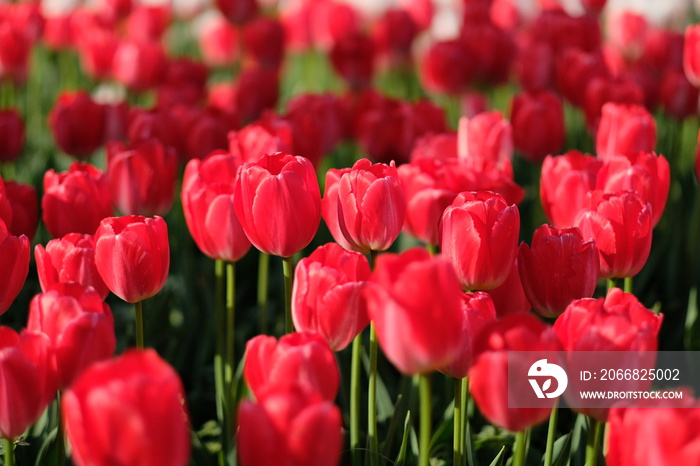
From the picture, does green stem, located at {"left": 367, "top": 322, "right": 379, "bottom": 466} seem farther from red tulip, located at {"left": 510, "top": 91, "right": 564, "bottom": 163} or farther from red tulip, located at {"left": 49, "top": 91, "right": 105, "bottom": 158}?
red tulip, located at {"left": 49, "top": 91, "right": 105, "bottom": 158}

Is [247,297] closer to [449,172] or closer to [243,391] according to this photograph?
[243,391]

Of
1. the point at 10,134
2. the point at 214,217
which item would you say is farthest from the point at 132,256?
the point at 10,134

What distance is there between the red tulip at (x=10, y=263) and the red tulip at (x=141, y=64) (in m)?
2.22

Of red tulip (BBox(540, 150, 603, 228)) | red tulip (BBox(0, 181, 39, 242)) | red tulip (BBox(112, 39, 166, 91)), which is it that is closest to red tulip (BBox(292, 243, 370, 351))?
red tulip (BBox(540, 150, 603, 228))

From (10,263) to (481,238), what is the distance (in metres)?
0.70

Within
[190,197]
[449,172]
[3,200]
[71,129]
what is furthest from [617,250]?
[71,129]

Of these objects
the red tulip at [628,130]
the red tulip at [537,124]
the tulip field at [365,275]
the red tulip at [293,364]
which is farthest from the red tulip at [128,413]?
the red tulip at [537,124]

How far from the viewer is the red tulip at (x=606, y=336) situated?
3.26 ft

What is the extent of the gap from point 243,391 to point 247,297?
949 mm

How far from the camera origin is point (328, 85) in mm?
4723

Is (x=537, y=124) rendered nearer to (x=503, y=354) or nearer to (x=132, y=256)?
(x=132, y=256)

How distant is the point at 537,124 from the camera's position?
2.37m

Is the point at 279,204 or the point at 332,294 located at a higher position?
the point at 279,204

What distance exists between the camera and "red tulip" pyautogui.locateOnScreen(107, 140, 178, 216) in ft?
5.99
